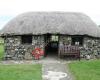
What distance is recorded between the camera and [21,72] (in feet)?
66.0

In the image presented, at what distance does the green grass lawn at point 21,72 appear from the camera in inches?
729

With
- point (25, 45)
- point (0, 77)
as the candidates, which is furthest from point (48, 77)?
point (25, 45)

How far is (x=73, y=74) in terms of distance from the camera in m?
19.4

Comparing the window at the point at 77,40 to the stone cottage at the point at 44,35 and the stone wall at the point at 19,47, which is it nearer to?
the stone cottage at the point at 44,35

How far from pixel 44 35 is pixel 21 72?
8.05m

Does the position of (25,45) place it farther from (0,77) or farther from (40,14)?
(0,77)

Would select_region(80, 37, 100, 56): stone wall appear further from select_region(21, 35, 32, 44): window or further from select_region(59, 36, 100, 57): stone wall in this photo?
select_region(21, 35, 32, 44): window

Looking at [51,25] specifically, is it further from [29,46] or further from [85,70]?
[85,70]

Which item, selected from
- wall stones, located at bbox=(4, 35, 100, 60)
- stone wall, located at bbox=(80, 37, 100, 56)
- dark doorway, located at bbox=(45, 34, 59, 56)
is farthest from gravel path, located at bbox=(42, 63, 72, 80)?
dark doorway, located at bbox=(45, 34, 59, 56)

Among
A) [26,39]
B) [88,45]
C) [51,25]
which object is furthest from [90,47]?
[26,39]

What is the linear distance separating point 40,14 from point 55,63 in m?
6.94

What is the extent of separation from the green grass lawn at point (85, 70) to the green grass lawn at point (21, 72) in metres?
2.34

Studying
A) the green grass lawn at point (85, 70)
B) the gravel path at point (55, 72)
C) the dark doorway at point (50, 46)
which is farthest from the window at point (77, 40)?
the gravel path at point (55, 72)

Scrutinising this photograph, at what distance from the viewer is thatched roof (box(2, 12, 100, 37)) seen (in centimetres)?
2698
